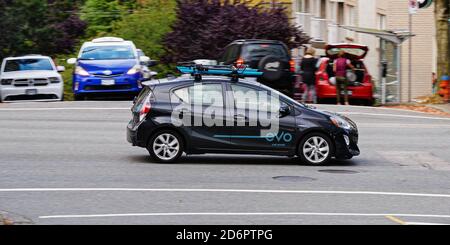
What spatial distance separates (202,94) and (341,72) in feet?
38.8

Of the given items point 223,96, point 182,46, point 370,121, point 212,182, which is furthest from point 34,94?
point 212,182

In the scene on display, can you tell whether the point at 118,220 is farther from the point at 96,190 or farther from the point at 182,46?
the point at 182,46

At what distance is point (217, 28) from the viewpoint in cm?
3341

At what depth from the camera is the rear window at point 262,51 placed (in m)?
27.9

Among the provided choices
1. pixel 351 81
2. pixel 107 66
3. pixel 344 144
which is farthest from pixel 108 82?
pixel 344 144

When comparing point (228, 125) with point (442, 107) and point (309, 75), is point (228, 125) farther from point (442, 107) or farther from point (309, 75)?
point (442, 107)

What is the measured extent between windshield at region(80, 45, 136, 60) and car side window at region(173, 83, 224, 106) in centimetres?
1291

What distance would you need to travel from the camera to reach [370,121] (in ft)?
79.4

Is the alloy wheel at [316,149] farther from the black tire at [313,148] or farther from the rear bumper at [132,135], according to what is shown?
the rear bumper at [132,135]

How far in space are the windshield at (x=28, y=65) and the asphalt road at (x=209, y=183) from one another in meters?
8.33

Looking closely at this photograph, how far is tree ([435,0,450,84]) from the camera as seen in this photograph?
2975cm

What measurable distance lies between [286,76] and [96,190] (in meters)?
14.4

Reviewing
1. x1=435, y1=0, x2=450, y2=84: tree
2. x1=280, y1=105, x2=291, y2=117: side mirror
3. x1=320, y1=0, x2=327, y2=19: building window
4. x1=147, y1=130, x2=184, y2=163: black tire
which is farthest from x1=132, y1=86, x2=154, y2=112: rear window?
x1=320, y1=0, x2=327, y2=19: building window

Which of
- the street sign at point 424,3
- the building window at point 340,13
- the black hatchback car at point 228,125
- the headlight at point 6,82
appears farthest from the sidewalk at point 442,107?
the building window at point 340,13
